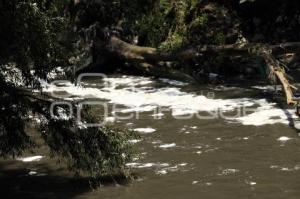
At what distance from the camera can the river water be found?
628 centimetres

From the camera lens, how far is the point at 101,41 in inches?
569

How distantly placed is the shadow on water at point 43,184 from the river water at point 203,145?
0.03 metres

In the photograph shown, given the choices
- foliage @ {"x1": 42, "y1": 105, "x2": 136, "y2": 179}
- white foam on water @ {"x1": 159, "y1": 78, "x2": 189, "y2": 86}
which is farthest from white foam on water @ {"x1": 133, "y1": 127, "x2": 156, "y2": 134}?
white foam on water @ {"x1": 159, "y1": 78, "x2": 189, "y2": 86}

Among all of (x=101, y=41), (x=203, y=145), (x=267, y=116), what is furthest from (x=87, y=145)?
(x=101, y=41)

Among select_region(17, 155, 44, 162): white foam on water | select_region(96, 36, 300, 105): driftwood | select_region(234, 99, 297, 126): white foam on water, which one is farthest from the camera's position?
select_region(96, 36, 300, 105): driftwood

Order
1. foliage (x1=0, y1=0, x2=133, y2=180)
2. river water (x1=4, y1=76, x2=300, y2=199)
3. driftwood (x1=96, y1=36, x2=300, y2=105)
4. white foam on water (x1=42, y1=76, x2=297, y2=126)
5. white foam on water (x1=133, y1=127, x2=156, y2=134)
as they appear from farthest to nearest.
Answer: driftwood (x1=96, y1=36, x2=300, y2=105) < white foam on water (x1=42, y1=76, x2=297, y2=126) < white foam on water (x1=133, y1=127, x2=156, y2=134) < river water (x1=4, y1=76, x2=300, y2=199) < foliage (x1=0, y1=0, x2=133, y2=180)

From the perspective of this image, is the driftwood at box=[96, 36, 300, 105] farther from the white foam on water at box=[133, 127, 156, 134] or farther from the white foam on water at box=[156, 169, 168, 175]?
the white foam on water at box=[156, 169, 168, 175]

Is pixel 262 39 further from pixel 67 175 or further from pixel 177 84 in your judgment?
pixel 67 175

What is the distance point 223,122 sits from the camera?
9.04m

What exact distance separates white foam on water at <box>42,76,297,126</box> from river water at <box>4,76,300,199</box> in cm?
2

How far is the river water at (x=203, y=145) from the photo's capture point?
20.6 feet

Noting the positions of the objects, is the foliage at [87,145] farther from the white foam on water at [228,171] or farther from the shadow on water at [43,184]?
the white foam on water at [228,171]

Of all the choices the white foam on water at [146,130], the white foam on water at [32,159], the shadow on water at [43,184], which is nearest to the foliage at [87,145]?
the shadow on water at [43,184]

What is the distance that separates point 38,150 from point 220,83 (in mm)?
5213
